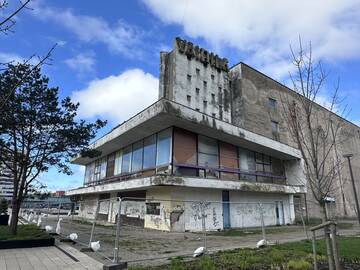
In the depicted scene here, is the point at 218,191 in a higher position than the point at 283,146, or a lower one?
lower

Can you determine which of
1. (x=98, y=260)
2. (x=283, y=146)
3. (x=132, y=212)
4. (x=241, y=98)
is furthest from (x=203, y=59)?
(x=98, y=260)

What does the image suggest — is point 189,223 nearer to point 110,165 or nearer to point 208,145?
point 208,145

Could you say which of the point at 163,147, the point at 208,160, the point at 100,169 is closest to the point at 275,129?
the point at 208,160

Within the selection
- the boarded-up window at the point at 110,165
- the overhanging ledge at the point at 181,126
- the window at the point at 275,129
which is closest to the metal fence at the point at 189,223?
the boarded-up window at the point at 110,165

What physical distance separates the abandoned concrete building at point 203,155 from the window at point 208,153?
74 mm

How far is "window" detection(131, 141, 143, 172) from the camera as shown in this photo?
21.4 metres

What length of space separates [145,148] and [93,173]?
13992 millimetres

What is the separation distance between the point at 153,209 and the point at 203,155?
5139 mm

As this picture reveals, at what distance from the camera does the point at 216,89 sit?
32.8 meters

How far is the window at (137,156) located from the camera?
21.4 m

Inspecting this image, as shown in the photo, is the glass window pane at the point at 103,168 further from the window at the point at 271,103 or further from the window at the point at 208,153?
the window at the point at 271,103

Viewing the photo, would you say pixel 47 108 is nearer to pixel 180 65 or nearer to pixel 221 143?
pixel 221 143

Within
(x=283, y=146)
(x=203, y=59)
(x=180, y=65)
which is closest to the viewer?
(x=283, y=146)

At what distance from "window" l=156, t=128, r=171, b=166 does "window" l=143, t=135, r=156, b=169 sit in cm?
60
